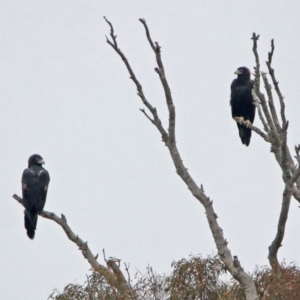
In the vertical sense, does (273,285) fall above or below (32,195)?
below

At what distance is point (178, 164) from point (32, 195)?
4404 millimetres

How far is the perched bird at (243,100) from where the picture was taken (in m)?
14.8

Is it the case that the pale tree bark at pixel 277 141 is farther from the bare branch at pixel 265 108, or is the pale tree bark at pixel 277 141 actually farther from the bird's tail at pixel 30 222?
the bird's tail at pixel 30 222

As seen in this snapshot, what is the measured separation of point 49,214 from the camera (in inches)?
421

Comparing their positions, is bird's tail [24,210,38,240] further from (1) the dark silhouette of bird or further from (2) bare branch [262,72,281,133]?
(2) bare branch [262,72,281,133]

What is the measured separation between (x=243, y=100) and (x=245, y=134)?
2.04ft

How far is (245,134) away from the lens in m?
14.9

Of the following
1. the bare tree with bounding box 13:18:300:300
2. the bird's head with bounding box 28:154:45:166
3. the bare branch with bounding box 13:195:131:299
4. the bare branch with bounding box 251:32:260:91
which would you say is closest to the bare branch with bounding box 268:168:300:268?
the bare tree with bounding box 13:18:300:300

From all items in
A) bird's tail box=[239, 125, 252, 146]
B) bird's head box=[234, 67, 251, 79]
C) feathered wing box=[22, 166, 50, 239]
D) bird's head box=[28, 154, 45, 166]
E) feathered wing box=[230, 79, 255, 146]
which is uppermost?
bird's head box=[234, 67, 251, 79]

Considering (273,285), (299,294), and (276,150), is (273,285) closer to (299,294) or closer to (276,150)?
(299,294)

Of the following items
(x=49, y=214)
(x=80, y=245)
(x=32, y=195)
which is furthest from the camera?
(x=32, y=195)

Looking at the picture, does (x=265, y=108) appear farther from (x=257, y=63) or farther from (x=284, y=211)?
(x=284, y=211)

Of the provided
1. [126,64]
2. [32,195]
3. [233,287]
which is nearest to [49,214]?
[32,195]

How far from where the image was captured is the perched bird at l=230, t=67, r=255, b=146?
14789mm
